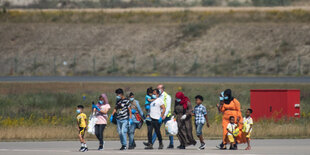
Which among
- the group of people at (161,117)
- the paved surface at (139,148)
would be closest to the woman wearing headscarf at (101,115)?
the group of people at (161,117)

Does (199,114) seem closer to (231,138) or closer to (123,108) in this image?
(231,138)

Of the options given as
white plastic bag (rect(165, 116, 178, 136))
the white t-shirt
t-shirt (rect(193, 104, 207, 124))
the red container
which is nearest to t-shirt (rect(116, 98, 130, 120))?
the white t-shirt

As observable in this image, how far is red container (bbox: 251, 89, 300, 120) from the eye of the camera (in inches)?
1139

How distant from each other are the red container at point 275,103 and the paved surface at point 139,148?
6.54 m

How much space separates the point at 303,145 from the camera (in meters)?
20.3

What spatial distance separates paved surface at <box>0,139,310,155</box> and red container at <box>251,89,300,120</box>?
6.54 metres

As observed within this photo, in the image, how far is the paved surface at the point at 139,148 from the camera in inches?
707

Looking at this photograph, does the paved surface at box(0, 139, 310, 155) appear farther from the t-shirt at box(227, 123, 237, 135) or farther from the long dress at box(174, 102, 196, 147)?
the t-shirt at box(227, 123, 237, 135)

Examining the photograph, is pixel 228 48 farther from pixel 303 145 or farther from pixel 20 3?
pixel 303 145

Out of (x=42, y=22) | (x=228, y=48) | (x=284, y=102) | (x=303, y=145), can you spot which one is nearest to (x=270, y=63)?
(x=228, y=48)

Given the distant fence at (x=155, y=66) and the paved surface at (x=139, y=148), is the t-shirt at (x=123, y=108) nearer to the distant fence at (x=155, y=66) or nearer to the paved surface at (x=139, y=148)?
the paved surface at (x=139, y=148)

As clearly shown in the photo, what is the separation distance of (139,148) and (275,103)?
11.0m

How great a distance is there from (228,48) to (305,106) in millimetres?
41863

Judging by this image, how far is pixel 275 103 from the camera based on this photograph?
2920cm
